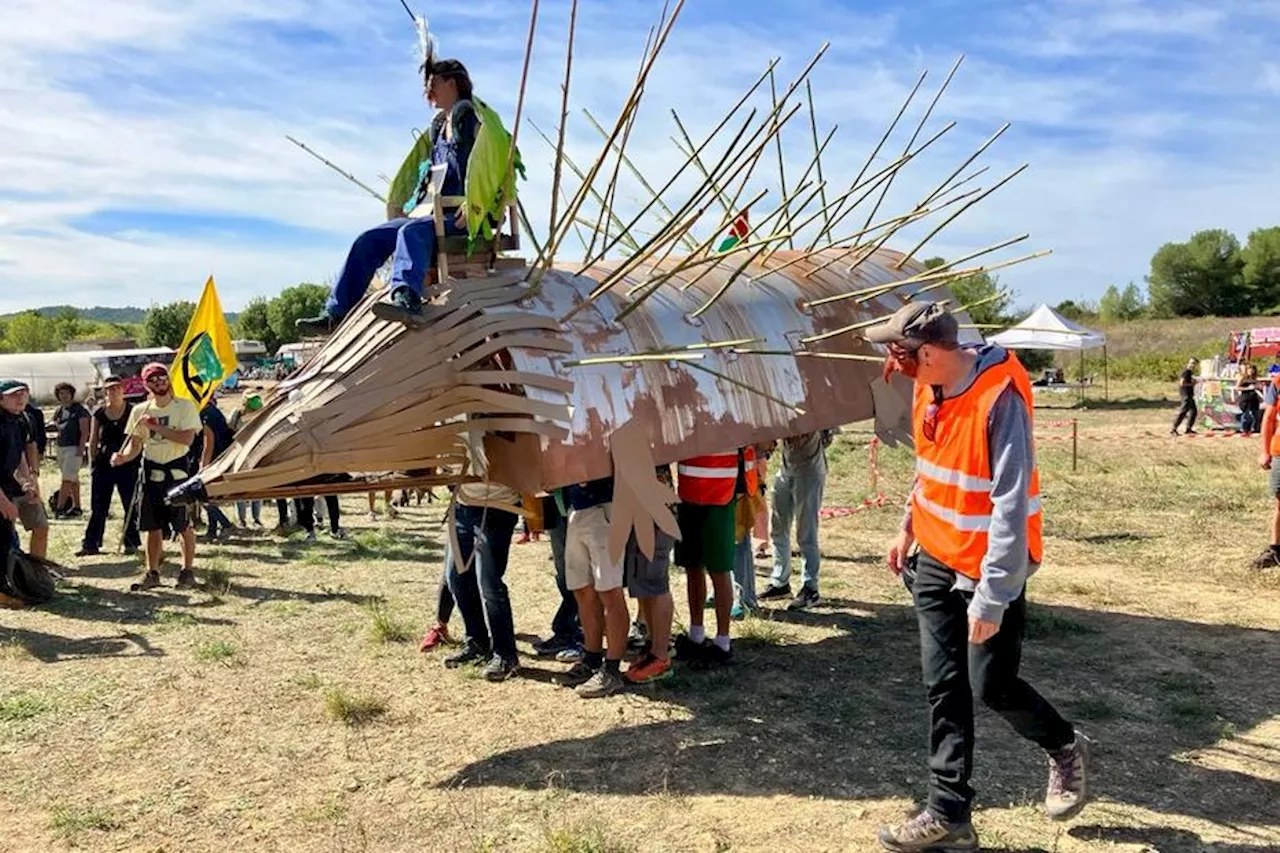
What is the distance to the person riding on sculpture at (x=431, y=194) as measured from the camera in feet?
15.1

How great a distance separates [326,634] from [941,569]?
468cm

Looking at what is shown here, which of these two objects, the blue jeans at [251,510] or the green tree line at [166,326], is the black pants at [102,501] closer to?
the blue jeans at [251,510]

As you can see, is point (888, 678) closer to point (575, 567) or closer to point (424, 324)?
point (575, 567)

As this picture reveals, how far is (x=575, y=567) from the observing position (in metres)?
5.58

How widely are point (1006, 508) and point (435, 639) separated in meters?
4.17

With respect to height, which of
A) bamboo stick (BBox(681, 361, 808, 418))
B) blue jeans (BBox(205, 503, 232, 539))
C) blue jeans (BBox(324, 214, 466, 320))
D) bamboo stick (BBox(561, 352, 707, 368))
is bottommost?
blue jeans (BBox(205, 503, 232, 539))

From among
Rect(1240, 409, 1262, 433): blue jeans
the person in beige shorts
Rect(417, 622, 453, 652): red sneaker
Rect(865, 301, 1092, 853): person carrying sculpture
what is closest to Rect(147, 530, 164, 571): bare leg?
Rect(417, 622, 453, 652): red sneaker

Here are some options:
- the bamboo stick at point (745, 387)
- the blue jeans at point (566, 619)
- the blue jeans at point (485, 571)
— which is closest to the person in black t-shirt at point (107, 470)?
the blue jeans at point (485, 571)

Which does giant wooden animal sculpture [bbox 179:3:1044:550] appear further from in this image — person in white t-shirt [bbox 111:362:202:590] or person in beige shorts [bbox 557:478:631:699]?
person in white t-shirt [bbox 111:362:202:590]

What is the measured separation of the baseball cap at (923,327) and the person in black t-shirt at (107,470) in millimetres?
8192

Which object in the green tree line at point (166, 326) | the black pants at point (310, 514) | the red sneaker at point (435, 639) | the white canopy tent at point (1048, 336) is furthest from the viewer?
the green tree line at point (166, 326)

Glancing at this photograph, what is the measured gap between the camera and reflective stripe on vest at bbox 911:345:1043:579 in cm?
352

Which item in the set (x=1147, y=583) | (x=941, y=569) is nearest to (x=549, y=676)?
(x=941, y=569)

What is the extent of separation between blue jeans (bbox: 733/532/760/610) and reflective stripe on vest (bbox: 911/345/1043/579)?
3.28m
